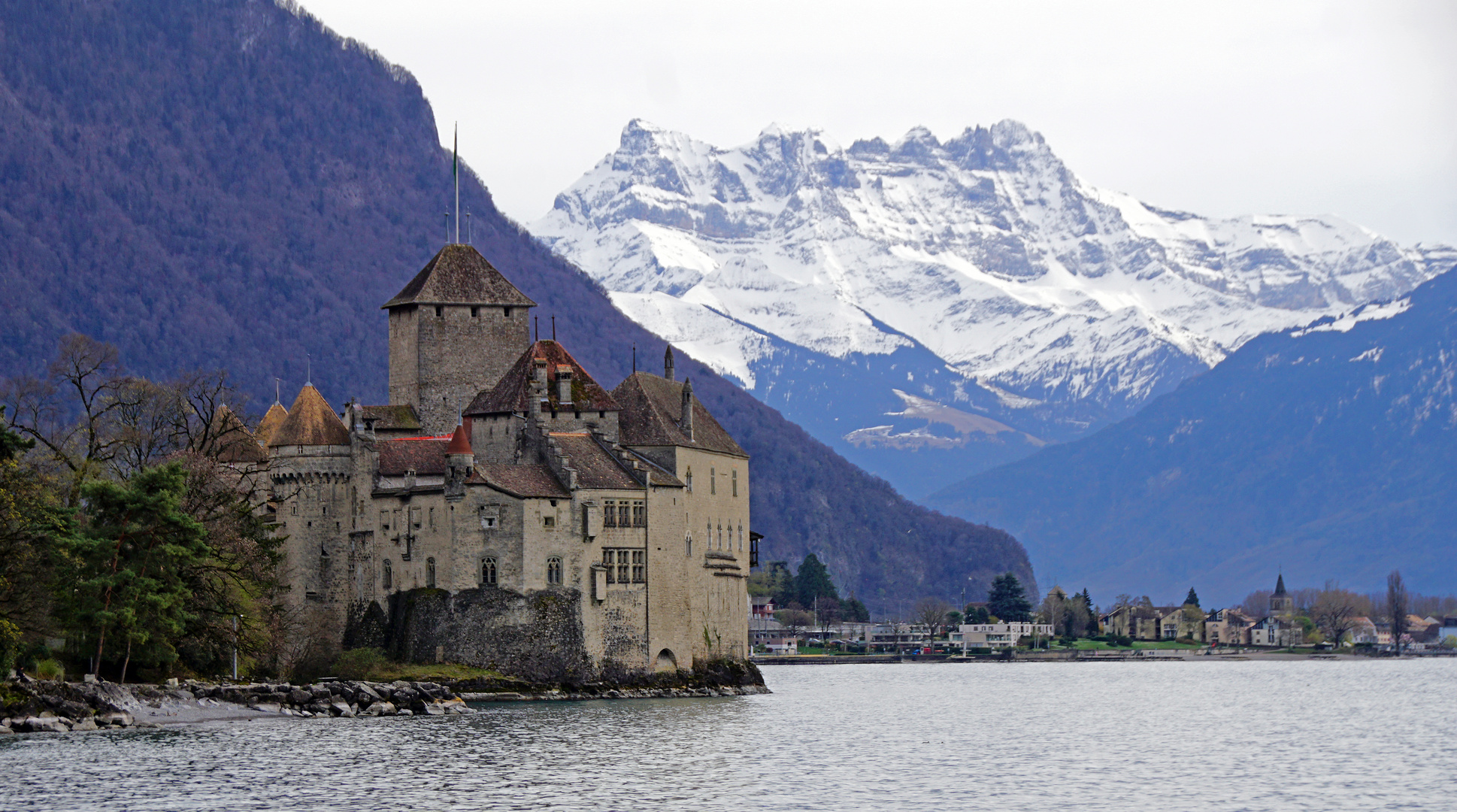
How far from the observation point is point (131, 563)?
9131 centimetres

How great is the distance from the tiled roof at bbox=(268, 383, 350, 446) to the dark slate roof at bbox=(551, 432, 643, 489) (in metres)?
11.7

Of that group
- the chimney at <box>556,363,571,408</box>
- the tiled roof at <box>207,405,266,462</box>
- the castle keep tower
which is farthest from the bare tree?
the chimney at <box>556,363,571,408</box>

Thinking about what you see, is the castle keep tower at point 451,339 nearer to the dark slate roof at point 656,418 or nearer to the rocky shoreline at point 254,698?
the dark slate roof at point 656,418

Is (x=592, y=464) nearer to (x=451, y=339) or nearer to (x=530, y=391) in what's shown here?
(x=530, y=391)

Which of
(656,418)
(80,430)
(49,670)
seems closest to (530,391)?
(656,418)

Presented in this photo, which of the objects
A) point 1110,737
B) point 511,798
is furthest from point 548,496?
point 511,798

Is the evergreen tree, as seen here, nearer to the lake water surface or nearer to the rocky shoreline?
the rocky shoreline

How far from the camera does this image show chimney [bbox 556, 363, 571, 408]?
11031 cm

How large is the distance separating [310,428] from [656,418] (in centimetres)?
1798

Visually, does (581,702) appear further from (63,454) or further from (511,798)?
(511,798)

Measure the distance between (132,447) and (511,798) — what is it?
47.7 metres

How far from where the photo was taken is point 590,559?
10506cm

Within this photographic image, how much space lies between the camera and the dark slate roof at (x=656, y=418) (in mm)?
111688

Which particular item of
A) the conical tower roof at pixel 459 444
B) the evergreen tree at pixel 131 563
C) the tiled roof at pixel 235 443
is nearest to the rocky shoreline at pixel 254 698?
the evergreen tree at pixel 131 563
